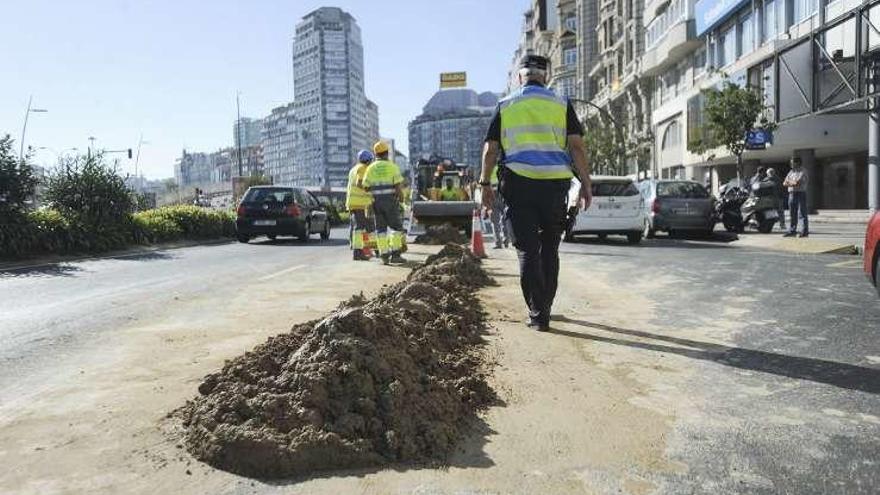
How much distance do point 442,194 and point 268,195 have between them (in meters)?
4.73

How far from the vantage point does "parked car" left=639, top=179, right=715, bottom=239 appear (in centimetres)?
1770

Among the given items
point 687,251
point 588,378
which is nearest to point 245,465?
point 588,378

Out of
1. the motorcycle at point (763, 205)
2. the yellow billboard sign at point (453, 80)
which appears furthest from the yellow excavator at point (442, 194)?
the yellow billboard sign at point (453, 80)

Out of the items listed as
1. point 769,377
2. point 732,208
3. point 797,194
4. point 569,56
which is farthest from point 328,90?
point 769,377

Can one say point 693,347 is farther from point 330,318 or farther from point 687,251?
point 687,251

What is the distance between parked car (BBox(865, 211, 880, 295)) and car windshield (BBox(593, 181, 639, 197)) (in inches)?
391

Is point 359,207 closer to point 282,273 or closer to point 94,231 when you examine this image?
point 282,273

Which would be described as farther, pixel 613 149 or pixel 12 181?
pixel 613 149

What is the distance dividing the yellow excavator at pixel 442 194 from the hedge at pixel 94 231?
623 centimetres

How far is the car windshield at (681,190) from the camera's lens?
17906mm

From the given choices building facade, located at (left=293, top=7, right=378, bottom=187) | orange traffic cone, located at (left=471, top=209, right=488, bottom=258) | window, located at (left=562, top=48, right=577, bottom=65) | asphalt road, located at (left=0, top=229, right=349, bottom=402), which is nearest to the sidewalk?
orange traffic cone, located at (left=471, top=209, right=488, bottom=258)

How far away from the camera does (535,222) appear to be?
215 inches

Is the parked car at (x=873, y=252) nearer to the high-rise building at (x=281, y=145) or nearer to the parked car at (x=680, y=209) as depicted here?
the parked car at (x=680, y=209)

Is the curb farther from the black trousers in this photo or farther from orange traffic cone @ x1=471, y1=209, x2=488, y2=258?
the black trousers
